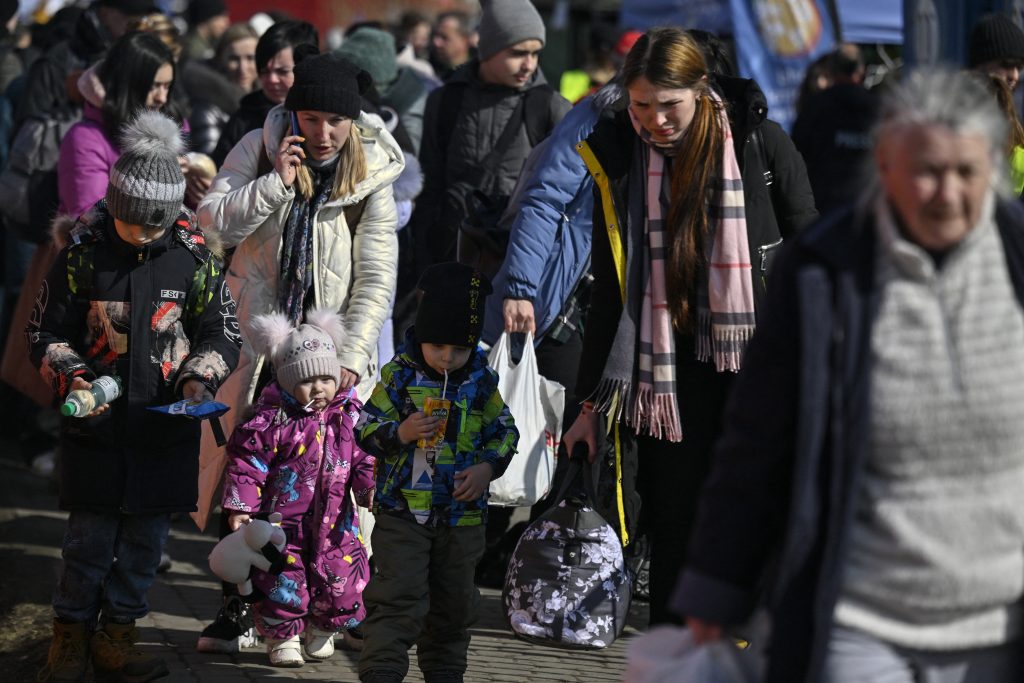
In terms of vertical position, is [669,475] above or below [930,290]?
below

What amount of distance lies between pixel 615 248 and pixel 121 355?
1.76 m

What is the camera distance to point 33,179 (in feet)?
25.1

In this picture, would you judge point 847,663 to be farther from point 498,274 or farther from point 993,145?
point 498,274

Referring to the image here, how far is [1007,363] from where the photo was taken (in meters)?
2.89

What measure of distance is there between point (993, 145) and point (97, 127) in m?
4.90

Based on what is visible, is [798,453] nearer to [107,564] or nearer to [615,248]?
[615,248]

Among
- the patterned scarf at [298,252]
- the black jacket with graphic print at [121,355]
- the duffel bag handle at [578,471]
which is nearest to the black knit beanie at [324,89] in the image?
the patterned scarf at [298,252]

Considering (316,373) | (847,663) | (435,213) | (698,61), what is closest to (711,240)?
(698,61)

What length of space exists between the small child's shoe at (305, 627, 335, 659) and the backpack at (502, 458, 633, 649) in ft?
4.21

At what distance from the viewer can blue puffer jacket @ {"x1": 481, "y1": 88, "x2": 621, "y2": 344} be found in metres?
6.14

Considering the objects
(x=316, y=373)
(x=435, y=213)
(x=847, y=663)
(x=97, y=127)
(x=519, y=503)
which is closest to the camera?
(x=847, y=663)

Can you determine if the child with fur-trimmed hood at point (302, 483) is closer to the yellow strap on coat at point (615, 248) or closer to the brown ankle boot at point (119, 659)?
the brown ankle boot at point (119, 659)

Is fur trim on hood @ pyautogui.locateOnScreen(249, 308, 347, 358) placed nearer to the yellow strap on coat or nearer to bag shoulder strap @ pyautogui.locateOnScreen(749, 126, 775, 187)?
the yellow strap on coat

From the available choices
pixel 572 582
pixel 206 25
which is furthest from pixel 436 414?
pixel 206 25
